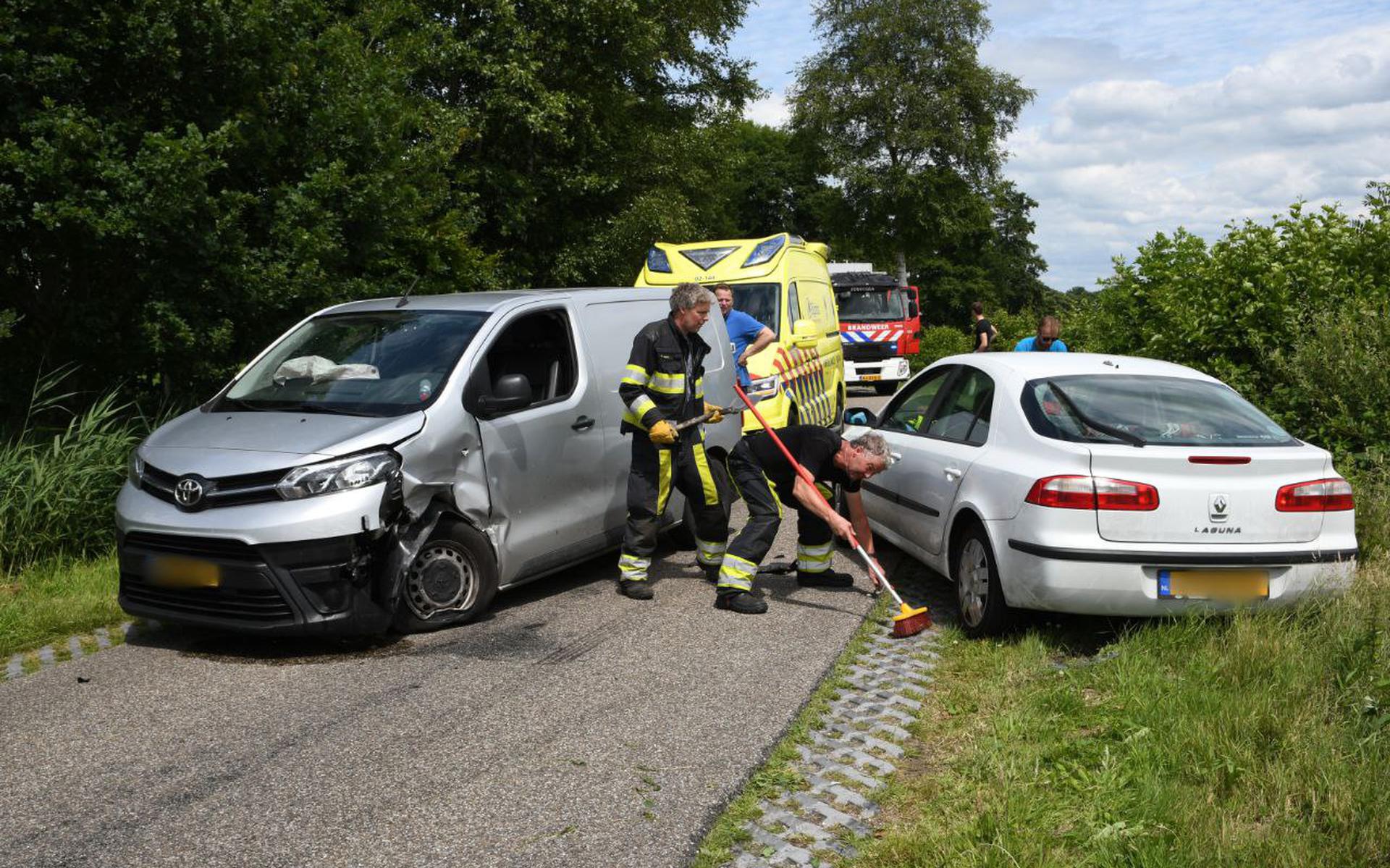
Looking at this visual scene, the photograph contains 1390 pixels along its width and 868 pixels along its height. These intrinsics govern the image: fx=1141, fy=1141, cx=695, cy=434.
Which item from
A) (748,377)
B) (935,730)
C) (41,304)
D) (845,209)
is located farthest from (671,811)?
(845,209)

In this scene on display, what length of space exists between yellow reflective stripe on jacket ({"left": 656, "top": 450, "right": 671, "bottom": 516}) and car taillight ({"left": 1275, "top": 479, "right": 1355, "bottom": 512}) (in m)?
3.40

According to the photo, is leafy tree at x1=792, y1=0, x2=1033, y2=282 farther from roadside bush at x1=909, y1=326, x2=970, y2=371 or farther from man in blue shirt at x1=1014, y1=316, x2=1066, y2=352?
man in blue shirt at x1=1014, y1=316, x2=1066, y2=352

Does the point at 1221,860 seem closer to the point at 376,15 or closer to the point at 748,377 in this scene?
the point at 748,377

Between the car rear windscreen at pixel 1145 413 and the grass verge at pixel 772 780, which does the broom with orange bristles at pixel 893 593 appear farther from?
the car rear windscreen at pixel 1145 413

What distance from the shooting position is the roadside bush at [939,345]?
31125 millimetres

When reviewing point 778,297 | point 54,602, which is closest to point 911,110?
point 778,297

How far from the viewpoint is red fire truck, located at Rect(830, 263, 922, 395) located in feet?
77.0

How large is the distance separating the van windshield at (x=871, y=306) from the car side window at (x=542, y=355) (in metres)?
16.7

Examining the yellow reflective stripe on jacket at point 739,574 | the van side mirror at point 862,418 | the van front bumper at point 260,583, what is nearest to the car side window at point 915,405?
the van side mirror at point 862,418

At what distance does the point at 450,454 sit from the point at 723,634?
180cm

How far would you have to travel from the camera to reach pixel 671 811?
3.97 m

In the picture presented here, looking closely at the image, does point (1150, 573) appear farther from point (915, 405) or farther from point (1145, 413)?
point (915, 405)

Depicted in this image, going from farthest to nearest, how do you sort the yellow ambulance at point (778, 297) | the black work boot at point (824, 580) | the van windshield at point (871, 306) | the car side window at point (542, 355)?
the van windshield at point (871, 306), the yellow ambulance at point (778, 297), the black work boot at point (824, 580), the car side window at point (542, 355)

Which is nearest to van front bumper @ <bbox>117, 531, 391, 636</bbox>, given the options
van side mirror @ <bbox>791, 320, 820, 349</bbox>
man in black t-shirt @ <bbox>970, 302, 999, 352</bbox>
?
van side mirror @ <bbox>791, 320, 820, 349</bbox>
